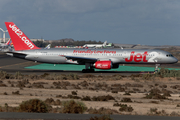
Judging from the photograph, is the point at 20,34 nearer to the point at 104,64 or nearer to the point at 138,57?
the point at 104,64

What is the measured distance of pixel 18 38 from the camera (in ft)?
140

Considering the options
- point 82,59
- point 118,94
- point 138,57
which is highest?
point 138,57

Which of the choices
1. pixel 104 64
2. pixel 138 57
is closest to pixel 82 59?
pixel 104 64

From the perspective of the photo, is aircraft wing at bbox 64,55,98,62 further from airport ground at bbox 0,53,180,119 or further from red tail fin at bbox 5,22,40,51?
red tail fin at bbox 5,22,40,51

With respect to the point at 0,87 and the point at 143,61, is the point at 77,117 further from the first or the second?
the point at 143,61

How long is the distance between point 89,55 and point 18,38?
1202 cm

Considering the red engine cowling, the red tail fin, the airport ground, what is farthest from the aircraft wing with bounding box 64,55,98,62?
the red tail fin

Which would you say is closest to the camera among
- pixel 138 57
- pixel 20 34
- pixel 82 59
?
pixel 138 57

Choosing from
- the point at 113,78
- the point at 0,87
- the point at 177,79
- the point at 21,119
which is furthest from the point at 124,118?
the point at 177,79

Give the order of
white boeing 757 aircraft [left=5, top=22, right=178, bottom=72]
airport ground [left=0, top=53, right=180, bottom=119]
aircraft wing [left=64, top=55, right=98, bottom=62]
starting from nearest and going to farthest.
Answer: airport ground [left=0, top=53, right=180, bottom=119] < aircraft wing [left=64, top=55, right=98, bottom=62] < white boeing 757 aircraft [left=5, top=22, right=178, bottom=72]

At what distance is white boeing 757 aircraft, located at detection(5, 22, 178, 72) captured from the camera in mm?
39562

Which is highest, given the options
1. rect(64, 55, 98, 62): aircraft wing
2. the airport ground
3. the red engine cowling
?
rect(64, 55, 98, 62): aircraft wing

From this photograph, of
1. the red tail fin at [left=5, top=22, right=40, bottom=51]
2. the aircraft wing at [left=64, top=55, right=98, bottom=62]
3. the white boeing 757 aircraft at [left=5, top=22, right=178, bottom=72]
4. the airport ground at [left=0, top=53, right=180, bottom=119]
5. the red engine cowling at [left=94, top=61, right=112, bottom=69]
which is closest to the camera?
the airport ground at [left=0, top=53, right=180, bottom=119]

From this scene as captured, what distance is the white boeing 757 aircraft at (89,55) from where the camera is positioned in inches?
1558
